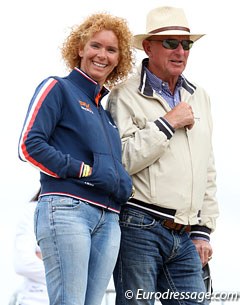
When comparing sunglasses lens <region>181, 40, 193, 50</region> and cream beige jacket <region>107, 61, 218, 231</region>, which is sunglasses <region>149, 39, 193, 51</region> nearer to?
sunglasses lens <region>181, 40, 193, 50</region>

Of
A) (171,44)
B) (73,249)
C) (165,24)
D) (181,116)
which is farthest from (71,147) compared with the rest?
(165,24)

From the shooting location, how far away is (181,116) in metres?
5.02

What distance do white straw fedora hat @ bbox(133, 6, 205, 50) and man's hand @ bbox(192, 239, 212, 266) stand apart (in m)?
1.23

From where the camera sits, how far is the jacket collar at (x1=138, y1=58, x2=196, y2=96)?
5.13m

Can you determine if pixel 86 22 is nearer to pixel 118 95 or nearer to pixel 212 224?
pixel 118 95

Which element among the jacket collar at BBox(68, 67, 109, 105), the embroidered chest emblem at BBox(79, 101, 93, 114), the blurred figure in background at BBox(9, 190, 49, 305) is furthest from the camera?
the blurred figure in background at BBox(9, 190, 49, 305)

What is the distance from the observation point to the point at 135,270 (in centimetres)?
490

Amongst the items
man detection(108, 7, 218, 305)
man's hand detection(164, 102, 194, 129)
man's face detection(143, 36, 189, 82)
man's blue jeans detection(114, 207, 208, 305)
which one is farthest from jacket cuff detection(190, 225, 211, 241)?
man's face detection(143, 36, 189, 82)

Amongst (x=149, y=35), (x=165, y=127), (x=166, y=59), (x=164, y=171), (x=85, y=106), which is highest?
(x=149, y=35)

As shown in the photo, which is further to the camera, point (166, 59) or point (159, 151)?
point (166, 59)

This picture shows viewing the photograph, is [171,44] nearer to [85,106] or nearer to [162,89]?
[162,89]

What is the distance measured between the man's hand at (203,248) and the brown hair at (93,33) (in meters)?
1.14

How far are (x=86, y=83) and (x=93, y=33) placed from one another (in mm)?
297

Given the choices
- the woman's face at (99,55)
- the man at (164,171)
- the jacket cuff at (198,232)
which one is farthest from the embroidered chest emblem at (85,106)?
the jacket cuff at (198,232)
